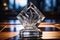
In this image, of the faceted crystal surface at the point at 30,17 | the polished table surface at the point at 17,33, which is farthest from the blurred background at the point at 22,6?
the faceted crystal surface at the point at 30,17

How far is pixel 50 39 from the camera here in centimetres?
132

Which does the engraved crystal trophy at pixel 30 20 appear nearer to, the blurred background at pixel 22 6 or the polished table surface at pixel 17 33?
the polished table surface at pixel 17 33

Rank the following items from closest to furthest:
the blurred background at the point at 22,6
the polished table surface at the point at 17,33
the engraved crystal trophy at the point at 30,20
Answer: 1. the polished table surface at the point at 17,33
2. the engraved crystal trophy at the point at 30,20
3. the blurred background at the point at 22,6

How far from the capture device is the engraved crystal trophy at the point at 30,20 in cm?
150

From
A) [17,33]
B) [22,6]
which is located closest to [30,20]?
[17,33]

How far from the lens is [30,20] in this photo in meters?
1.58

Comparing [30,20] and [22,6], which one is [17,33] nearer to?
[30,20]

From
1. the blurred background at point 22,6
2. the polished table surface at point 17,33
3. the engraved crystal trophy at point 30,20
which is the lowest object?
the polished table surface at point 17,33

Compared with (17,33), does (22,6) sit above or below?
above

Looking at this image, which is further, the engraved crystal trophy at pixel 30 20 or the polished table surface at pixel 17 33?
the engraved crystal trophy at pixel 30 20

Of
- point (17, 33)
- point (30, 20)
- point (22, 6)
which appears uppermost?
point (22, 6)

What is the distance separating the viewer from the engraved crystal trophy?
4.93 feet

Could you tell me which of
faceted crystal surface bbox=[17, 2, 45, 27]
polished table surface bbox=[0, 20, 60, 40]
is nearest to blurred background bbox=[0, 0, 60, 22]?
polished table surface bbox=[0, 20, 60, 40]

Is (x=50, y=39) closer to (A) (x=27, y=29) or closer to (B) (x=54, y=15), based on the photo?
(A) (x=27, y=29)
